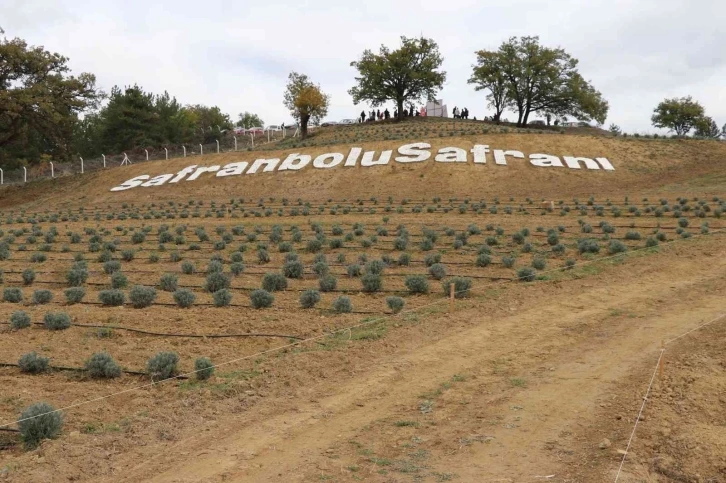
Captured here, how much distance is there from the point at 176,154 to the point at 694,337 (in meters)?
57.8

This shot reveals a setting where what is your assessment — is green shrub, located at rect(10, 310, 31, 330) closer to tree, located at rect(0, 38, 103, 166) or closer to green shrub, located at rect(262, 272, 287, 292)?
green shrub, located at rect(262, 272, 287, 292)

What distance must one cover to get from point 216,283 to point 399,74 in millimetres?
68722

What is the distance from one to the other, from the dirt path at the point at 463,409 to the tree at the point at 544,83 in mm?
64330

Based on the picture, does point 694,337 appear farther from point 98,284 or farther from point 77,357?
point 98,284

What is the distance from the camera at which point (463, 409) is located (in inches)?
279

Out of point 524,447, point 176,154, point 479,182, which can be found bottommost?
point 524,447

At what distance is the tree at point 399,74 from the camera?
78062 mm

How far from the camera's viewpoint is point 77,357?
9391 millimetres

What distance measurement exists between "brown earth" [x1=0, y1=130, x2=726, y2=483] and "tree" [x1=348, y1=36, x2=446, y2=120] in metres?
64.7

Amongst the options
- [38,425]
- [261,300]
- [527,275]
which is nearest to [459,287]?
[527,275]

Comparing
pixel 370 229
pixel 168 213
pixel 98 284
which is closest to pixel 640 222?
pixel 370 229

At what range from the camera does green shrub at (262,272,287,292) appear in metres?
14.0

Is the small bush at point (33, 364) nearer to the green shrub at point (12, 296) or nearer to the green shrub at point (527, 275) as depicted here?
the green shrub at point (12, 296)

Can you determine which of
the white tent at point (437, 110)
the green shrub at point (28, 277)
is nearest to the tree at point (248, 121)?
the white tent at point (437, 110)
